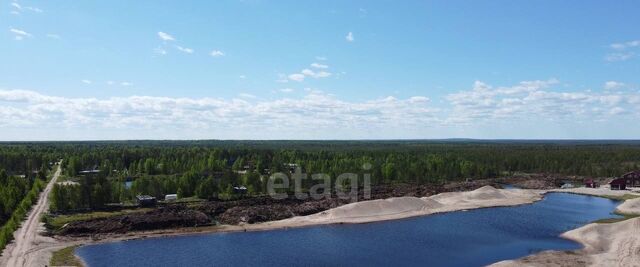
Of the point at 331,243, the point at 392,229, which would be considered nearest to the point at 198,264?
the point at 331,243

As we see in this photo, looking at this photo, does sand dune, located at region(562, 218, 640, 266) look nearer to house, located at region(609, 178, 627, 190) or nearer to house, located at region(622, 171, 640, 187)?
house, located at region(609, 178, 627, 190)

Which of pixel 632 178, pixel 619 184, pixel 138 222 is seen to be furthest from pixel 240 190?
pixel 632 178

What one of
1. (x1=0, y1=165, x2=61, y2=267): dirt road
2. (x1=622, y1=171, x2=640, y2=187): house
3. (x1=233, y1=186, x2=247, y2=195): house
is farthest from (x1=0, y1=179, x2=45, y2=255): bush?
(x1=622, y1=171, x2=640, y2=187): house

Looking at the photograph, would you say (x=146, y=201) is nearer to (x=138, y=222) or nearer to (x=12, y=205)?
(x=138, y=222)

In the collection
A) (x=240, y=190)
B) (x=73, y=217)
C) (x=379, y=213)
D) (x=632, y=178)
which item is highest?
(x=632, y=178)

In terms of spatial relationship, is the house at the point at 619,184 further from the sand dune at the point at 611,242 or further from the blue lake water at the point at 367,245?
the sand dune at the point at 611,242

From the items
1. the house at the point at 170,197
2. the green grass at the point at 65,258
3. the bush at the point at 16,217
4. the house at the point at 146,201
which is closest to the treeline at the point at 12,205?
the bush at the point at 16,217
